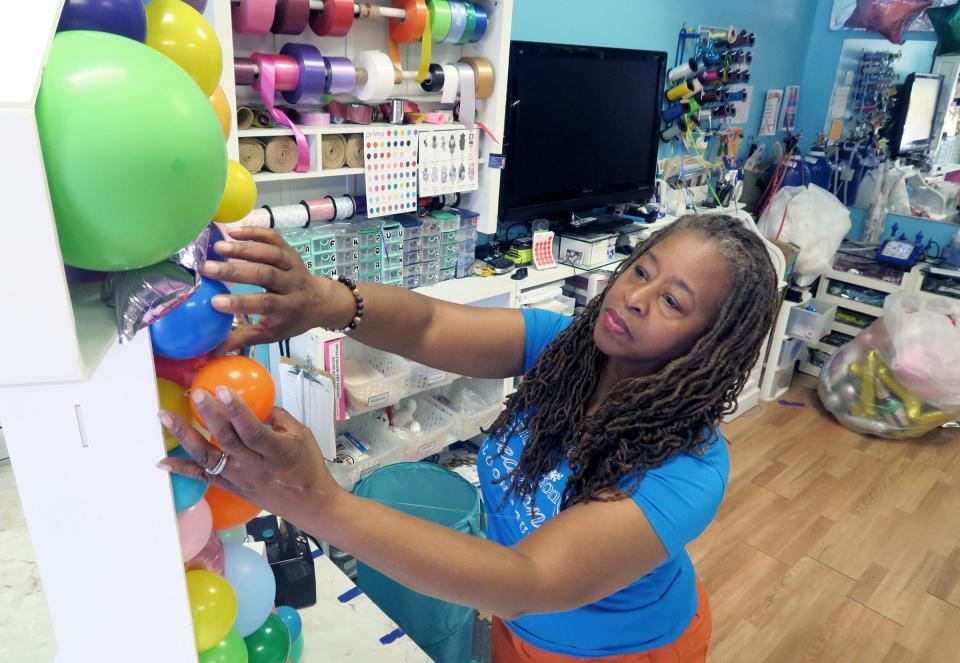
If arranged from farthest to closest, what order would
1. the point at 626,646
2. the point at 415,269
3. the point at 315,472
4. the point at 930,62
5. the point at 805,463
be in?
the point at 930,62
the point at 805,463
the point at 415,269
the point at 626,646
the point at 315,472

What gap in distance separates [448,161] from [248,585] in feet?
5.09

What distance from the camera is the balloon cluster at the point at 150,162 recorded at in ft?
1.44

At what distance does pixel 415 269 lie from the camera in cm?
221

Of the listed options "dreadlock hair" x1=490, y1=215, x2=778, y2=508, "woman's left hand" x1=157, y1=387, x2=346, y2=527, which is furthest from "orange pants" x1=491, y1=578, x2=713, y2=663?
"woman's left hand" x1=157, y1=387, x2=346, y2=527

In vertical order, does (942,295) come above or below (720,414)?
below

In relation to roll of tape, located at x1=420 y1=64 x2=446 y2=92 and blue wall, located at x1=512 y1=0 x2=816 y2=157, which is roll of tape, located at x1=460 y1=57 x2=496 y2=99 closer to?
roll of tape, located at x1=420 y1=64 x2=446 y2=92

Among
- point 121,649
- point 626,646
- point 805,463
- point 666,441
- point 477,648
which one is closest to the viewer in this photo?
point 121,649

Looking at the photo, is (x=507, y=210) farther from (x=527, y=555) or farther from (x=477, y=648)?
(x=527, y=555)

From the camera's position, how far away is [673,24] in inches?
124

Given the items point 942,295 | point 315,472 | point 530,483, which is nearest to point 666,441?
point 530,483

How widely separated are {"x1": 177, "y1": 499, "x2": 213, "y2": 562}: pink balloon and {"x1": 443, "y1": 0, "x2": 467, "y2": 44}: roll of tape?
166 centimetres

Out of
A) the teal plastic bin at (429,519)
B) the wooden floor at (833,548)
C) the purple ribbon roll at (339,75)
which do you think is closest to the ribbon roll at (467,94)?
the purple ribbon roll at (339,75)

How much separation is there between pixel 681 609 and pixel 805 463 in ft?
7.63

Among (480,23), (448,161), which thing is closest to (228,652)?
(448,161)
